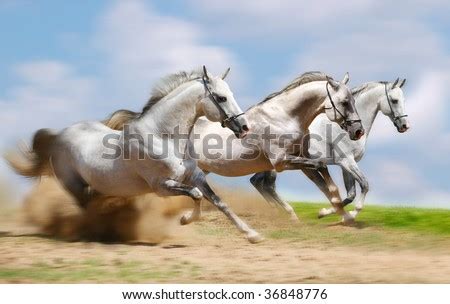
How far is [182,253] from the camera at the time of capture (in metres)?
9.05

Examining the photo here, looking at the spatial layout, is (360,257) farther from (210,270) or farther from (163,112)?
(163,112)

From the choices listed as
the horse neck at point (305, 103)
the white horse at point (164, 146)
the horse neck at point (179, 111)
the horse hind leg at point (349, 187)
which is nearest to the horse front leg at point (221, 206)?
the white horse at point (164, 146)

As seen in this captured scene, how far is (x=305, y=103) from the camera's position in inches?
423

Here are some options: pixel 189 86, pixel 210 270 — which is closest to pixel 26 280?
pixel 210 270

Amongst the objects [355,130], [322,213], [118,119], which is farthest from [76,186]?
[322,213]

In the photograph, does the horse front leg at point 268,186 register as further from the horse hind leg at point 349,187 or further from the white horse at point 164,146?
the white horse at point 164,146

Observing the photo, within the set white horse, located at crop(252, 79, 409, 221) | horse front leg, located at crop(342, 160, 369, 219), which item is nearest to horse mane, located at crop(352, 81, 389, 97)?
white horse, located at crop(252, 79, 409, 221)

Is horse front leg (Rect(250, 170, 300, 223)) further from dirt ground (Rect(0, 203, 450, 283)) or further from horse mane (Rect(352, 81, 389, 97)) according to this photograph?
horse mane (Rect(352, 81, 389, 97))

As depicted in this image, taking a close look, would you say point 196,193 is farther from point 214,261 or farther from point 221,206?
point 214,261

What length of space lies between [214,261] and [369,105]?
550 centimetres

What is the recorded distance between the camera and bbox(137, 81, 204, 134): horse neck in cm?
933

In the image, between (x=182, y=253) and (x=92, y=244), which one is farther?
(x=92, y=244)

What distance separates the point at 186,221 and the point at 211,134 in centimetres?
190

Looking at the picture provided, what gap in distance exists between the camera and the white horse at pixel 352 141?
40.2 ft
